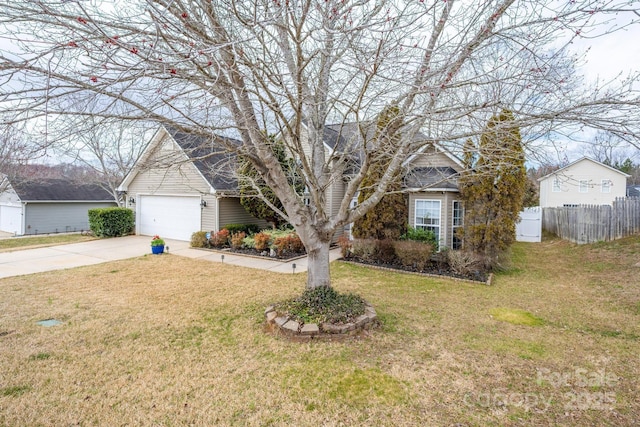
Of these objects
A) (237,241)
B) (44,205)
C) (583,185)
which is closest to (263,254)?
(237,241)

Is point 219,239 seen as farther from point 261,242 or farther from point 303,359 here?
point 303,359

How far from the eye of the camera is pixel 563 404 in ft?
10.9

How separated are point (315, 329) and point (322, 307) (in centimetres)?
47

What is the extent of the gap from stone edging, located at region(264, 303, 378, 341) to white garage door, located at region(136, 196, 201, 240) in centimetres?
1064

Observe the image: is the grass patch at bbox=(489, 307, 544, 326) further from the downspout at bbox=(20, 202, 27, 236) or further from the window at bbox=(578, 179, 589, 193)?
the downspout at bbox=(20, 202, 27, 236)

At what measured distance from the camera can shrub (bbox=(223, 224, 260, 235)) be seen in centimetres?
1373

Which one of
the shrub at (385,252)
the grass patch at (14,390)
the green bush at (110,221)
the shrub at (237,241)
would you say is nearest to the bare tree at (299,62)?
the grass patch at (14,390)

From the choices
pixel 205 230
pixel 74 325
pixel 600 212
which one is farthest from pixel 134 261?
pixel 600 212

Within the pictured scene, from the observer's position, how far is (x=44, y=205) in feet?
67.8

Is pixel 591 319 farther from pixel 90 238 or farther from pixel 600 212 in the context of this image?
pixel 90 238

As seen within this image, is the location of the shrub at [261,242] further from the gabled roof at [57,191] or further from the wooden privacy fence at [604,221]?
the gabled roof at [57,191]

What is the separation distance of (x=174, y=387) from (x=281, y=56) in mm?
4310

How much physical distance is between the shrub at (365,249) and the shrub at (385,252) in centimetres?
14

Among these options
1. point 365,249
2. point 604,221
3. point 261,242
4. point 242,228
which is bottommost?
point 365,249
